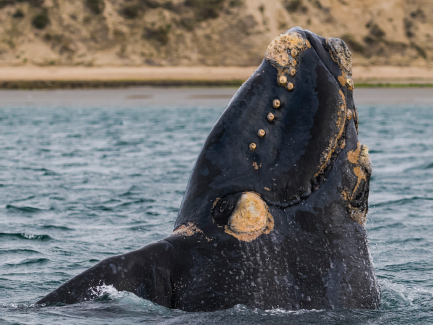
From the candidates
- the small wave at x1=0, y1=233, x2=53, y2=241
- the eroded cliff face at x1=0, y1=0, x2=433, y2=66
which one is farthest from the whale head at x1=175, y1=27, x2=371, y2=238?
the eroded cliff face at x1=0, y1=0, x2=433, y2=66

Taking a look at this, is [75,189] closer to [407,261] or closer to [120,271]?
[407,261]

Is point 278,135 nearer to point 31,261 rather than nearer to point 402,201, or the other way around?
point 31,261

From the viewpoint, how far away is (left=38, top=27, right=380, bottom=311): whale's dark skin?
149 inches

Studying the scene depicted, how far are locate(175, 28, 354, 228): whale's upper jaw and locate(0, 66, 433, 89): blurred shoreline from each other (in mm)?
48613

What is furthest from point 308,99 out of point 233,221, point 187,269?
point 187,269

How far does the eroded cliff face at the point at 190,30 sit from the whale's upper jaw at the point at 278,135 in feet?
184

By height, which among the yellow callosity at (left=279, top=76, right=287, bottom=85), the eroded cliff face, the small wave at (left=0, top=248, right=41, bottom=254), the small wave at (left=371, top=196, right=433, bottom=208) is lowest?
the small wave at (left=0, top=248, right=41, bottom=254)

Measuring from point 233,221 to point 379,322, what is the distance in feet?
4.16

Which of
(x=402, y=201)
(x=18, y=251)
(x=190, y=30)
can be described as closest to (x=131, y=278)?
(x=18, y=251)

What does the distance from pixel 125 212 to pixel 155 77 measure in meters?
46.7

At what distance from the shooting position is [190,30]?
63.6 meters

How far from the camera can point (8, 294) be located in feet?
A: 19.0

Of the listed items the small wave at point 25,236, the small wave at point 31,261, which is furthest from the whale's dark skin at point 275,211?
the small wave at point 25,236

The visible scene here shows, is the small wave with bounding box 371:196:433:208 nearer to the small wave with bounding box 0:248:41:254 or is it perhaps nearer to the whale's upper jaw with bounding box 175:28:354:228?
the small wave with bounding box 0:248:41:254
